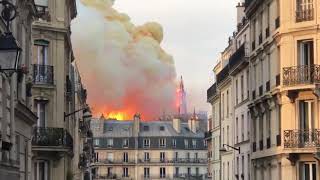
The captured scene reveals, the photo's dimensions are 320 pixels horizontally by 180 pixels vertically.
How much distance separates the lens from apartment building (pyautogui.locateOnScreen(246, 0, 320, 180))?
32.7 meters

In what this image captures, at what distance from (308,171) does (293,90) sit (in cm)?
366

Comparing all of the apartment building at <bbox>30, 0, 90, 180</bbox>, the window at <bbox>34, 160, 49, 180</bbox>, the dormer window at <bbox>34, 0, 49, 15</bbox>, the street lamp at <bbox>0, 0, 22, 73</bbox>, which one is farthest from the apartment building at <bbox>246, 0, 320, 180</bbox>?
the street lamp at <bbox>0, 0, 22, 73</bbox>

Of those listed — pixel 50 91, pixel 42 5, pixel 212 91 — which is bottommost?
pixel 50 91

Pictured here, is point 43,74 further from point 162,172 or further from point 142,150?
point 162,172

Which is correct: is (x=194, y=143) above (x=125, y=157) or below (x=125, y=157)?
above

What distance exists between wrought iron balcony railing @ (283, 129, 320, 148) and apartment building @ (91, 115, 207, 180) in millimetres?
101556

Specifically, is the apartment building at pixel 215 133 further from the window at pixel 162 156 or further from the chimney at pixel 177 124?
the chimney at pixel 177 124

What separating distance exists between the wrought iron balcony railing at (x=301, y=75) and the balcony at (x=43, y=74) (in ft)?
36.2

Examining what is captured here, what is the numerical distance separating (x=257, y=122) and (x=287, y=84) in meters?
7.33

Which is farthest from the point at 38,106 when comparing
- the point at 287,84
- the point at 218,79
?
the point at 218,79

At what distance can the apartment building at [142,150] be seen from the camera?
13462 centimetres

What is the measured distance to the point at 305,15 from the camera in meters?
33.7


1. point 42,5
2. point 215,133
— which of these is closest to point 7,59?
point 42,5

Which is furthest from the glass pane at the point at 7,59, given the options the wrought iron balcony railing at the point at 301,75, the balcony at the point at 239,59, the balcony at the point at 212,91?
the balcony at the point at 212,91
